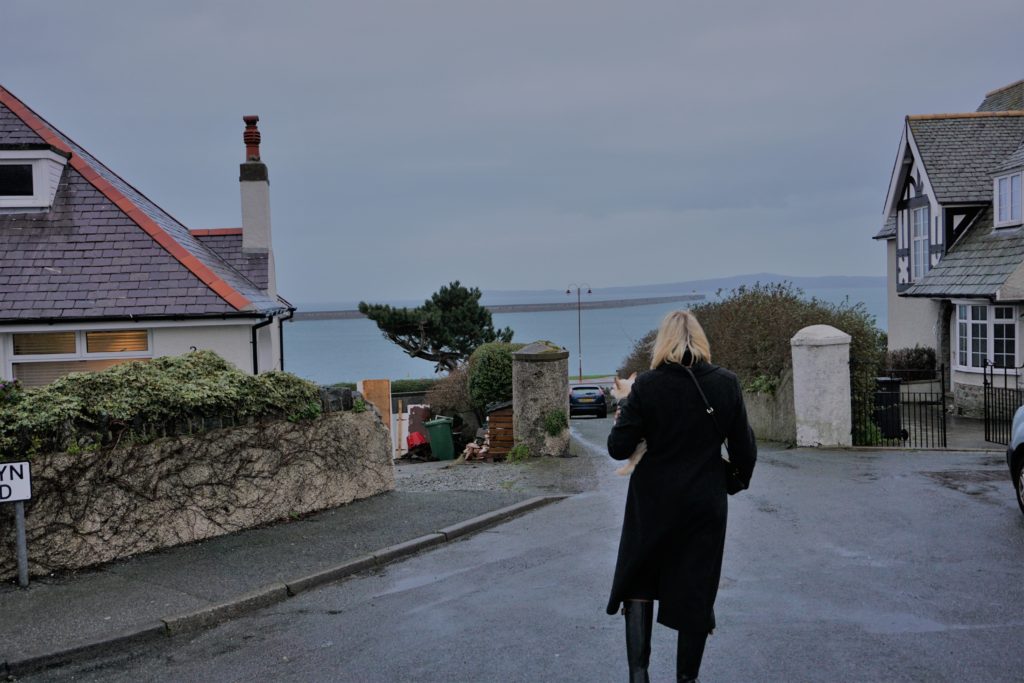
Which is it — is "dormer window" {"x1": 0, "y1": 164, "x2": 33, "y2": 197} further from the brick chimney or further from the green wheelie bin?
the green wheelie bin

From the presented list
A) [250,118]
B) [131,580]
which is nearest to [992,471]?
[131,580]

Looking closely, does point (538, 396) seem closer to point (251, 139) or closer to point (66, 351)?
point (66, 351)

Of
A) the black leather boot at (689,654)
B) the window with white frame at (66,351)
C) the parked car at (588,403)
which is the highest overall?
the window with white frame at (66,351)

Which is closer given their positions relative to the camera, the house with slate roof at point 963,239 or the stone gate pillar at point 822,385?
the stone gate pillar at point 822,385

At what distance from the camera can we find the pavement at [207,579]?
21.3ft

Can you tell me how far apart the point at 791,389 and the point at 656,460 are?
11809 mm

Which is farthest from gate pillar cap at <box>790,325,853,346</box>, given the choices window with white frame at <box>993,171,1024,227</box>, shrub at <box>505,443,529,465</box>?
window with white frame at <box>993,171,1024,227</box>

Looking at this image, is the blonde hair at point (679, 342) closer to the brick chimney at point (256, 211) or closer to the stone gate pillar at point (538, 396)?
the stone gate pillar at point (538, 396)

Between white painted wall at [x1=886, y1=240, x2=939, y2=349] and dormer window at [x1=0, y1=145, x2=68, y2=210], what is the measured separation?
2505cm

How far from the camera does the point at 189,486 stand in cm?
885

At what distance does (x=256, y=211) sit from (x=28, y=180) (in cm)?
463

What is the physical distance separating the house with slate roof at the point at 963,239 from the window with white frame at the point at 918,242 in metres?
0.03

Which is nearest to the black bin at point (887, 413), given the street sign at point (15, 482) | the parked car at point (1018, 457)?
the parked car at point (1018, 457)

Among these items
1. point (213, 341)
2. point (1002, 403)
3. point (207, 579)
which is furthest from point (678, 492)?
point (1002, 403)
